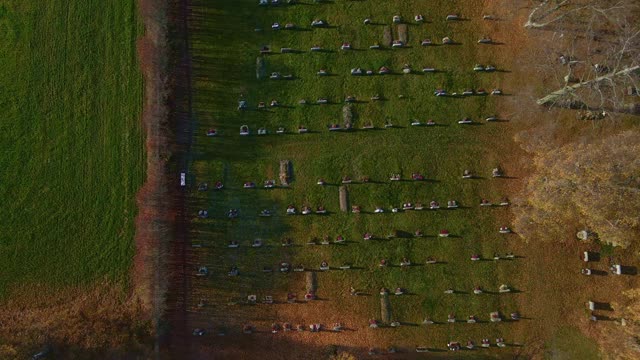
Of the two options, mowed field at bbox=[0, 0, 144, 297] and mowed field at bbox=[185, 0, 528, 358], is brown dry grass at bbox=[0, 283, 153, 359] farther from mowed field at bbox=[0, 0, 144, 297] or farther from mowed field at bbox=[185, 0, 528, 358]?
mowed field at bbox=[185, 0, 528, 358]

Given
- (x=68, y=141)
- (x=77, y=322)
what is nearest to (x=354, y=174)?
(x=68, y=141)

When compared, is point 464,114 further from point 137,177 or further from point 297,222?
point 137,177

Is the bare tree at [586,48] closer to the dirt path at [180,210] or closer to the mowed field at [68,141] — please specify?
the dirt path at [180,210]

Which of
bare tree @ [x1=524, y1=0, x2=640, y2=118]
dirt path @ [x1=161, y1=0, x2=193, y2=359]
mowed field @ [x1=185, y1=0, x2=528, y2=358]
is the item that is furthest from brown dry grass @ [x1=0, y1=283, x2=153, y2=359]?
bare tree @ [x1=524, y1=0, x2=640, y2=118]

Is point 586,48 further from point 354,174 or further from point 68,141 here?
point 68,141

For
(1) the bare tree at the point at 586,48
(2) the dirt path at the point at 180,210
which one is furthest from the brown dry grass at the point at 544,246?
(2) the dirt path at the point at 180,210

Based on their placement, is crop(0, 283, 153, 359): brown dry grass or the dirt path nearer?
crop(0, 283, 153, 359): brown dry grass
